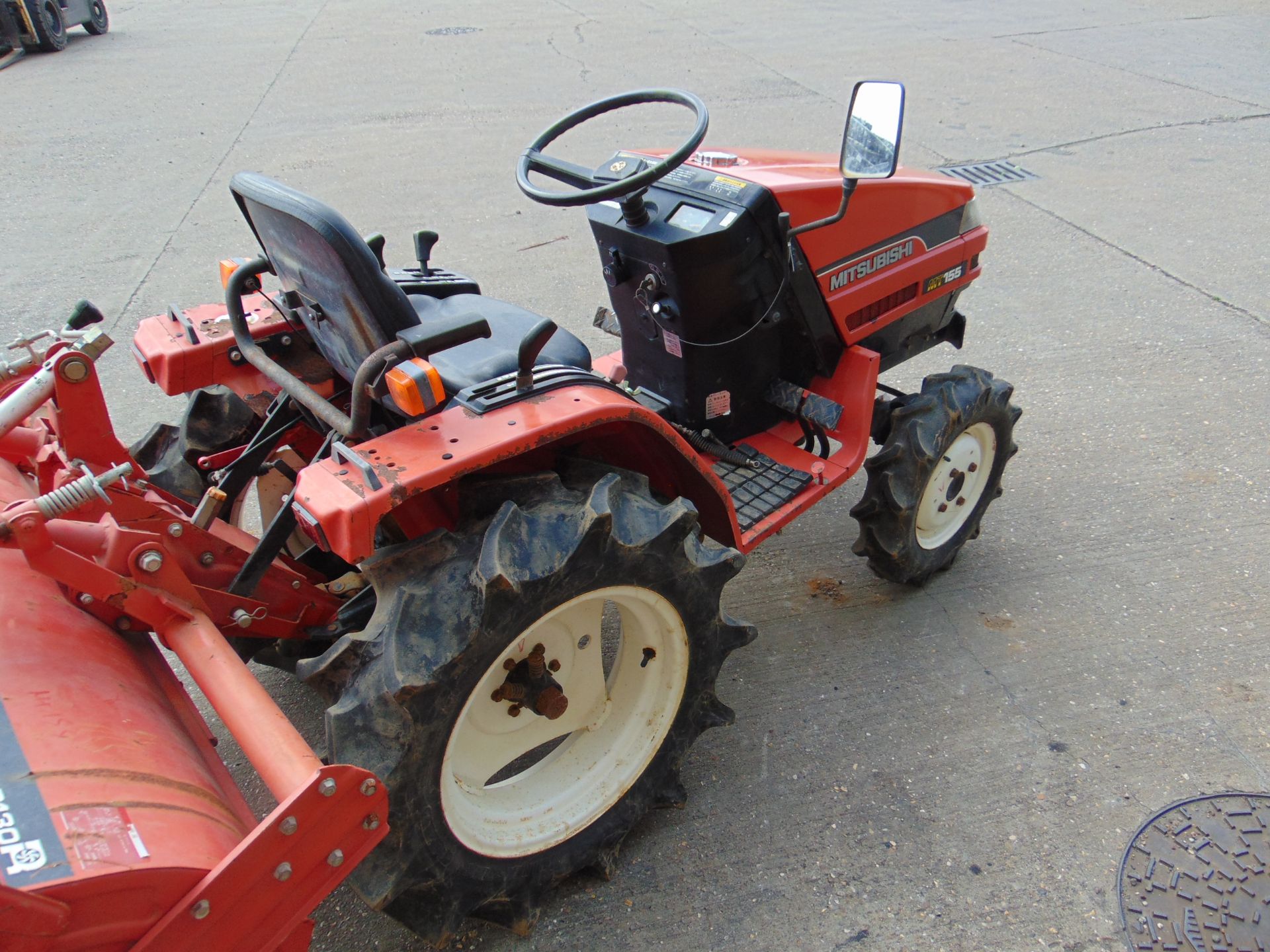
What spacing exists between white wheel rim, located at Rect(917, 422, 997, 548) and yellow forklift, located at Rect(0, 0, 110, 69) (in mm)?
12201

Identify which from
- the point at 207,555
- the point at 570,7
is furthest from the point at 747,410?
the point at 570,7

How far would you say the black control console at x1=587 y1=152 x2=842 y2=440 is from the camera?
96.3 inches

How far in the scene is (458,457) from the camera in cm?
168

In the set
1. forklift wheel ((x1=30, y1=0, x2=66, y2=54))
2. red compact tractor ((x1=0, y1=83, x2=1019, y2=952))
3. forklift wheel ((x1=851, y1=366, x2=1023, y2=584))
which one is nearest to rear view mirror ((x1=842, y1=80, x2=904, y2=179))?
red compact tractor ((x1=0, y1=83, x2=1019, y2=952))

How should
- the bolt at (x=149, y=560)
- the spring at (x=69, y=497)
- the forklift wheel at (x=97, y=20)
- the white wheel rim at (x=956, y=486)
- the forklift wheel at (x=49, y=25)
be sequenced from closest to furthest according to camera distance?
the spring at (x=69, y=497) → the bolt at (x=149, y=560) → the white wheel rim at (x=956, y=486) → the forklift wheel at (x=49, y=25) → the forklift wheel at (x=97, y=20)

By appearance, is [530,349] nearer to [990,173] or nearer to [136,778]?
[136,778]

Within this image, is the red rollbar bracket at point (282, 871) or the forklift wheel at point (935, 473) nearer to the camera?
the red rollbar bracket at point (282, 871)

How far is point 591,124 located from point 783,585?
19.4 ft

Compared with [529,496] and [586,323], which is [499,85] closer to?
[586,323]

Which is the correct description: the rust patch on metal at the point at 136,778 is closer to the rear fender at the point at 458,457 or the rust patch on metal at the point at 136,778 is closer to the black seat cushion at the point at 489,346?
the rear fender at the point at 458,457

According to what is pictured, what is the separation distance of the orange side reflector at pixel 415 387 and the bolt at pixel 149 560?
54cm

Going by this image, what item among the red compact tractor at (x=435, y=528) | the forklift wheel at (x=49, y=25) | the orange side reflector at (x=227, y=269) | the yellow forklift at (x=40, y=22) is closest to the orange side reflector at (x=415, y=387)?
the red compact tractor at (x=435, y=528)

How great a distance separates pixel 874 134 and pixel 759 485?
100cm

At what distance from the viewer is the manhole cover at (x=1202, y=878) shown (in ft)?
6.43
